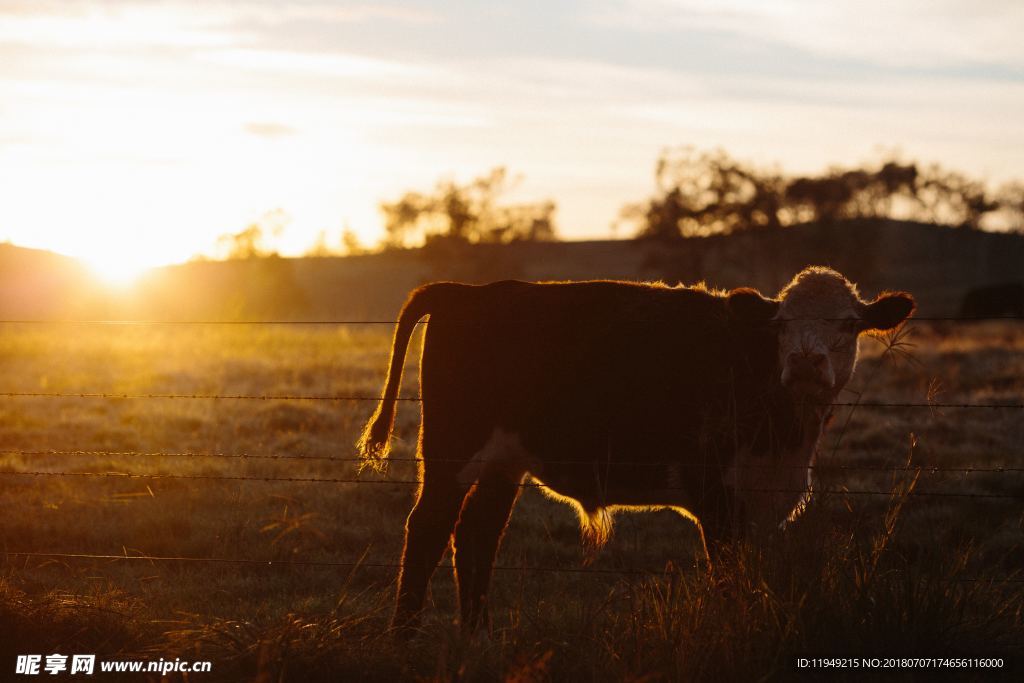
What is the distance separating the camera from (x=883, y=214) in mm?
81688

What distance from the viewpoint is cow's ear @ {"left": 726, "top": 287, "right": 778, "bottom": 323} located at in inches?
226

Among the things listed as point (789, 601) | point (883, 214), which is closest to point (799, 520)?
point (789, 601)

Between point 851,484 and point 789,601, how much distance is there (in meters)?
5.57

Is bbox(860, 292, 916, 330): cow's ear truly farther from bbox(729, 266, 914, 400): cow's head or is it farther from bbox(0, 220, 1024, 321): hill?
bbox(0, 220, 1024, 321): hill

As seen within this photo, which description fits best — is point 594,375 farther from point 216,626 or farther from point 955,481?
point 955,481

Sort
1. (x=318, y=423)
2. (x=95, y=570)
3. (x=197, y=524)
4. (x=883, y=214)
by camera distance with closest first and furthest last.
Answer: (x=95, y=570) → (x=197, y=524) → (x=318, y=423) → (x=883, y=214)

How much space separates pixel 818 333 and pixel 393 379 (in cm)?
232

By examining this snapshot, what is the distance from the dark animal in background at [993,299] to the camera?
45.2 m

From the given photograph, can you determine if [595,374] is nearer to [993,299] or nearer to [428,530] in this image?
[428,530]

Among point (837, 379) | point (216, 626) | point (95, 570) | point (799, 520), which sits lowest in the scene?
point (95, 570)

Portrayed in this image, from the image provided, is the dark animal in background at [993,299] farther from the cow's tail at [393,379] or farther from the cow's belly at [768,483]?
the cow's tail at [393,379]

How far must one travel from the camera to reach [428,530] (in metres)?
5.82

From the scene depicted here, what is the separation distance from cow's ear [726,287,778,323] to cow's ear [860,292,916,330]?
58cm

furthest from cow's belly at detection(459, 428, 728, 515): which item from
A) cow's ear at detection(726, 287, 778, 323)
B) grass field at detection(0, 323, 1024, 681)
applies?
cow's ear at detection(726, 287, 778, 323)
